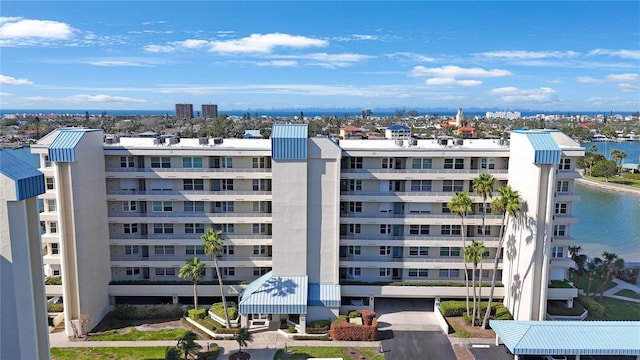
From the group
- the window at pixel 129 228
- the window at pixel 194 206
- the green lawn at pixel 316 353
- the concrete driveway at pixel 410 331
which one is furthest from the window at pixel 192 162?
the concrete driveway at pixel 410 331

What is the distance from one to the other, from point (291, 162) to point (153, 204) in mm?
15310

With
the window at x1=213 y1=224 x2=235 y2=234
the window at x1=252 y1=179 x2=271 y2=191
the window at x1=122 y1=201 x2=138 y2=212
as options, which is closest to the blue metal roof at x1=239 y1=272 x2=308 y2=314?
the window at x1=213 y1=224 x2=235 y2=234

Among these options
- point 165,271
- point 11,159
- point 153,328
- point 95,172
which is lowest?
point 153,328

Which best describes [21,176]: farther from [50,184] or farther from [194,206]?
[50,184]

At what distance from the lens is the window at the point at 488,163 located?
1810 inches

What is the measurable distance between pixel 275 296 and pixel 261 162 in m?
13.4

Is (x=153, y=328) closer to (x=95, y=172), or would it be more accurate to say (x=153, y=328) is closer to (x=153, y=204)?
(x=153, y=204)

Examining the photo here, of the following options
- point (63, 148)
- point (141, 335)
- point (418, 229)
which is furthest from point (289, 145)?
point (141, 335)

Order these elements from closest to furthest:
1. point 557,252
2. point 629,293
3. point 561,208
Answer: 1. point 561,208
2. point 557,252
3. point 629,293

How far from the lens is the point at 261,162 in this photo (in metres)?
46.4

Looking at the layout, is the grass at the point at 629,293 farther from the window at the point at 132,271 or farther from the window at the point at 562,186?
the window at the point at 132,271

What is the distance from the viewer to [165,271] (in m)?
47.6

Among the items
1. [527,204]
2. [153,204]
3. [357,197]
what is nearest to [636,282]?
[527,204]

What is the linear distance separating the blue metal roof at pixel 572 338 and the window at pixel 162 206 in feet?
109
